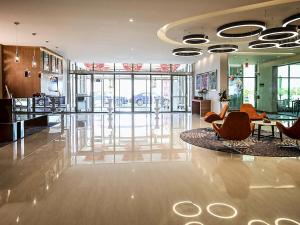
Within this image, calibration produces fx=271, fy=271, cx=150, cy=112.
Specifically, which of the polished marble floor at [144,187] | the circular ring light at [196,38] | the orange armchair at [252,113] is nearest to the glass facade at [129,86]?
the orange armchair at [252,113]

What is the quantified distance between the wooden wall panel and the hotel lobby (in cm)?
5

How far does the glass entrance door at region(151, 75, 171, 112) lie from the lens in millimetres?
19719

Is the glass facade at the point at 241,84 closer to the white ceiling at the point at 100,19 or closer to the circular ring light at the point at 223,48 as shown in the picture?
the circular ring light at the point at 223,48

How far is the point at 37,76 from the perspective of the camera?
12961mm

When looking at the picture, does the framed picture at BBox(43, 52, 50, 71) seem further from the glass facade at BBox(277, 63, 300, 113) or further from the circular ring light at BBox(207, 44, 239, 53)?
the glass facade at BBox(277, 63, 300, 113)

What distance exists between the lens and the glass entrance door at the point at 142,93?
19.5 metres

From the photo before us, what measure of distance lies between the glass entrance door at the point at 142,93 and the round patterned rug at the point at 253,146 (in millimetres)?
11790

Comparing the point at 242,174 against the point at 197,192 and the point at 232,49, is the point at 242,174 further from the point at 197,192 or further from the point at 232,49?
the point at 232,49

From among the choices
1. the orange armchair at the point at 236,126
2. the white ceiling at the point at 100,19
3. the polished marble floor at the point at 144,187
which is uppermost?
the white ceiling at the point at 100,19

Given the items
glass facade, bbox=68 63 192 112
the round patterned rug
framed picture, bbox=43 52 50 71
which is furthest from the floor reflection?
glass facade, bbox=68 63 192 112

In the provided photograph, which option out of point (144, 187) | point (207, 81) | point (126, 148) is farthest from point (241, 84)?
point (144, 187)

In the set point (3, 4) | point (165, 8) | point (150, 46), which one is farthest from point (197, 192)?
point (150, 46)

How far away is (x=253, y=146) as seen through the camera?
6711mm

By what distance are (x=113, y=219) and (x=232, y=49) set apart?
32.9ft
